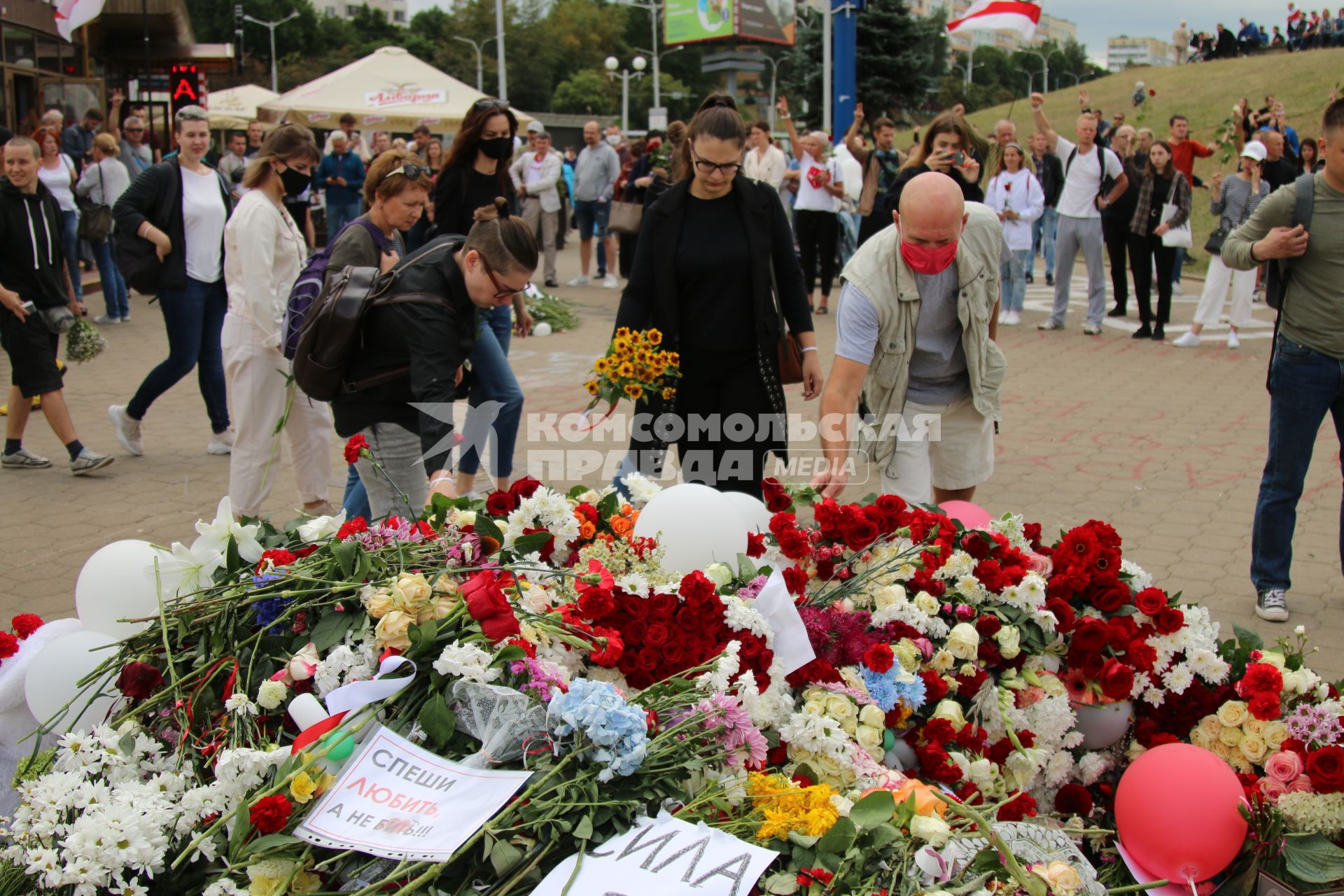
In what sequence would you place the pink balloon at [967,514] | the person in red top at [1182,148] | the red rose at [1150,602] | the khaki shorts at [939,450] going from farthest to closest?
the person in red top at [1182,148] → the khaki shorts at [939,450] → the pink balloon at [967,514] → the red rose at [1150,602]

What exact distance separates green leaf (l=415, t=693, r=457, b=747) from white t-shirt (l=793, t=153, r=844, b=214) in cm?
1054

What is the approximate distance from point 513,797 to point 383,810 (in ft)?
0.77

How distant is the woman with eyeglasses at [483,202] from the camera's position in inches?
221

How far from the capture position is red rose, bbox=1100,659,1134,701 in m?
2.74

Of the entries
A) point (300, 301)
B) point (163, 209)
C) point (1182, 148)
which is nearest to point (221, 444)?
point (163, 209)

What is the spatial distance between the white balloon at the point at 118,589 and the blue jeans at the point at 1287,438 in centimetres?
403

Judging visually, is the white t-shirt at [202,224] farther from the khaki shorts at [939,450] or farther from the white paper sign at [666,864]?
the white paper sign at [666,864]

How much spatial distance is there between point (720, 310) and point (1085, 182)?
8338mm

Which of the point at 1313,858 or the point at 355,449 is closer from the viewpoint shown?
the point at 1313,858

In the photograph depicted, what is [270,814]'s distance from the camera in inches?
78.1

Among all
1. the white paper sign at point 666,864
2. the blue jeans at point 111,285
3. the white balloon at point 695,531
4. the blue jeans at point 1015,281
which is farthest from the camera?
the blue jeans at point 111,285

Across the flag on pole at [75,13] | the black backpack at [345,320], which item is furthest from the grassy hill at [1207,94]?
the black backpack at [345,320]

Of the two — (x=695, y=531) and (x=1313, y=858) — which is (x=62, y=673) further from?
(x=1313, y=858)

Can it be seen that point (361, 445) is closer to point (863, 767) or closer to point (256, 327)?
point (863, 767)
